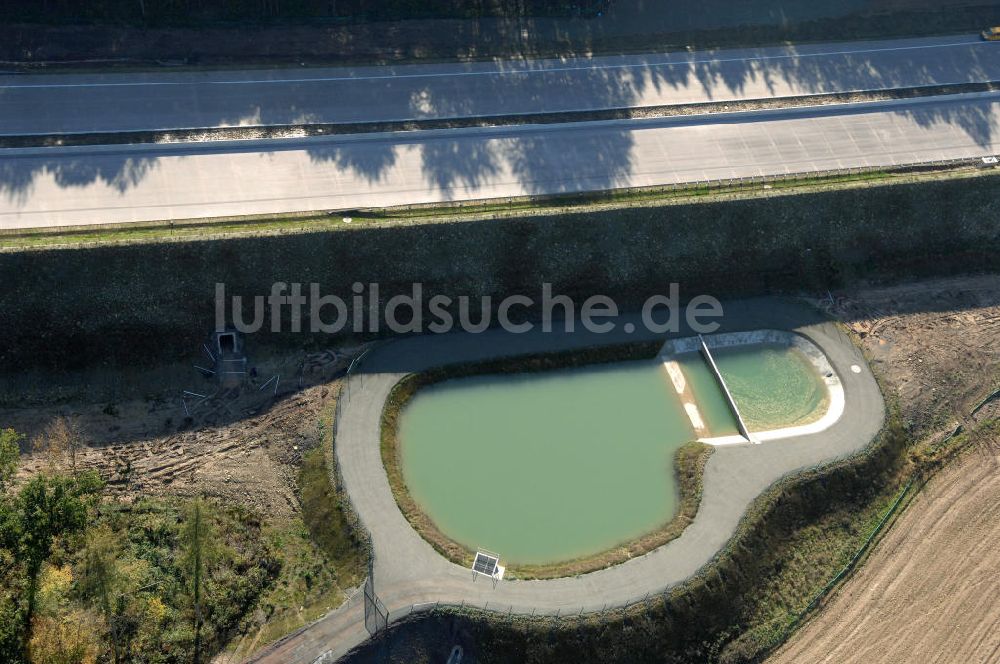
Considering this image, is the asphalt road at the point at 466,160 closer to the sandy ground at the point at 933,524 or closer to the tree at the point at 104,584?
the sandy ground at the point at 933,524

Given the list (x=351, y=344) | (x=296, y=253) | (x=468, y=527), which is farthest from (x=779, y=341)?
(x=296, y=253)

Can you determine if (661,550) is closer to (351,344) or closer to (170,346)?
(351,344)

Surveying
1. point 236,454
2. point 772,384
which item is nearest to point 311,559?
point 236,454

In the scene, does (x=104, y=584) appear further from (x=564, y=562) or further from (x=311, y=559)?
(x=564, y=562)

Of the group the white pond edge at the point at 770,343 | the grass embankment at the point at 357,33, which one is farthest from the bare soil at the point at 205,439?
the grass embankment at the point at 357,33

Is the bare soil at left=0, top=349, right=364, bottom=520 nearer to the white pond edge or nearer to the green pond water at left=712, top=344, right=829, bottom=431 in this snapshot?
the white pond edge

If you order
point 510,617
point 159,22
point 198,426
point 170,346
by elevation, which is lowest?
point 510,617

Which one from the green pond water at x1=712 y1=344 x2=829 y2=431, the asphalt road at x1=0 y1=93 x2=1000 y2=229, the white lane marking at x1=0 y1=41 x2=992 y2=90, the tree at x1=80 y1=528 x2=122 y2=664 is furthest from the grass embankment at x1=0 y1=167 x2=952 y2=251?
the tree at x1=80 y1=528 x2=122 y2=664
